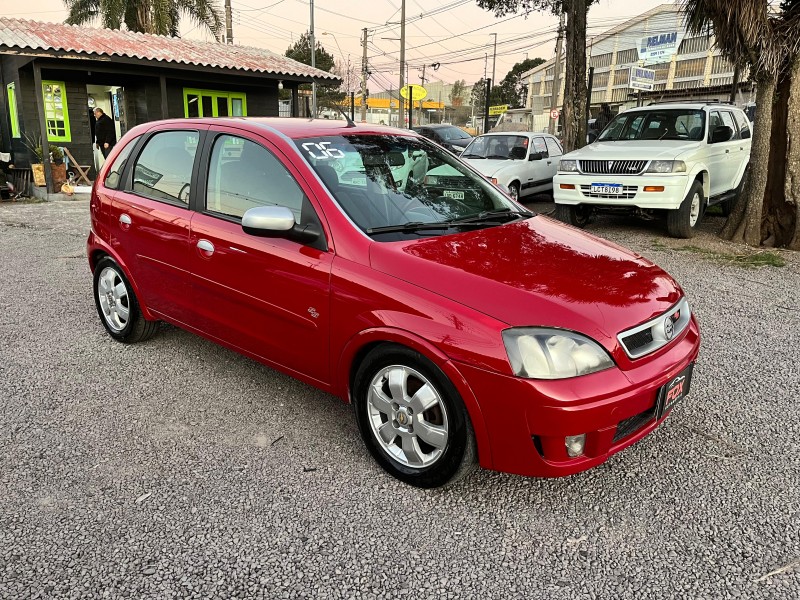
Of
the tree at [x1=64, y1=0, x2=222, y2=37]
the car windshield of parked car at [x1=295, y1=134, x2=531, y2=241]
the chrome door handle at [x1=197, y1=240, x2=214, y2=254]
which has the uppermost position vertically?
the tree at [x1=64, y1=0, x2=222, y2=37]

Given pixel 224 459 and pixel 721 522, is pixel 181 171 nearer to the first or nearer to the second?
pixel 224 459

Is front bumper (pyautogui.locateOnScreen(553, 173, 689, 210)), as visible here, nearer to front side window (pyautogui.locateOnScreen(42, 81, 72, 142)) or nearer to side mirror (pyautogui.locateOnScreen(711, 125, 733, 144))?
side mirror (pyautogui.locateOnScreen(711, 125, 733, 144))

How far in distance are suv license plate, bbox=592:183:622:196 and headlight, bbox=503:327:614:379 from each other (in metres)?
6.69

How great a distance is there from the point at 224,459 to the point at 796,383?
360cm

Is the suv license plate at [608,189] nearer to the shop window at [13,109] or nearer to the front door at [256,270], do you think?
the front door at [256,270]

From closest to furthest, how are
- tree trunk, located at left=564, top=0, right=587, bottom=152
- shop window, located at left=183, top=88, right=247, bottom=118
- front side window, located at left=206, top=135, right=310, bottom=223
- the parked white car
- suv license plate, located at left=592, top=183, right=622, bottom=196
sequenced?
front side window, located at left=206, top=135, right=310, bottom=223, suv license plate, located at left=592, top=183, right=622, bottom=196, the parked white car, tree trunk, located at left=564, top=0, right=587, bottom=152, shop window, located at left=183, top=88, right=247, bottom=118

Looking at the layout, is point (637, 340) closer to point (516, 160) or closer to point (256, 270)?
point (256, 270)

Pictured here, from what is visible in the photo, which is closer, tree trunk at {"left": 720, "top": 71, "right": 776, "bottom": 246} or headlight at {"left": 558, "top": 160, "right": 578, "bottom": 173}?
tree trunk at {"left": 720, "top": 71, "right": 776, "bottom": 246}

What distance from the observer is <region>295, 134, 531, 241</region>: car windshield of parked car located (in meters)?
3.25

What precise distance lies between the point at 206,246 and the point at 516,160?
929 centimetres

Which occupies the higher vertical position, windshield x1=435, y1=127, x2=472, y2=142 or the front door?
windshield x1=435, y1=127, x2=472, y2=142

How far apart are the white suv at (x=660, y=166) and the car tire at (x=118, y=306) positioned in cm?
645

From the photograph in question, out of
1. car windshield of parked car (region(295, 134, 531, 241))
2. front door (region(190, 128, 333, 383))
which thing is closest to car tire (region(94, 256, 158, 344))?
front door (region(190, 128, 333, 383))

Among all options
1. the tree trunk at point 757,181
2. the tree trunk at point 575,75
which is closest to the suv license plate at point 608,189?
the tree trunk at point 757,181
